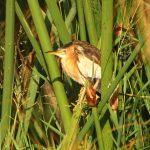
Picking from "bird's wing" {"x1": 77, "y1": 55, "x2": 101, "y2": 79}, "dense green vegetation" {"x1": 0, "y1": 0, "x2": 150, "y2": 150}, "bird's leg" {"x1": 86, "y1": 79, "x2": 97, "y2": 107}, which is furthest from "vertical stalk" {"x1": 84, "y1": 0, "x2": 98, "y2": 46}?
"bird's leg" {"x1": 86, "y1": 79, "x2": 97, "y2": 107}

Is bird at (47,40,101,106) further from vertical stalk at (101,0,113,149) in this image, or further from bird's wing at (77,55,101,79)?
vertical stalk at (101,0,113,149)

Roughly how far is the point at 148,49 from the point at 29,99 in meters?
0.58

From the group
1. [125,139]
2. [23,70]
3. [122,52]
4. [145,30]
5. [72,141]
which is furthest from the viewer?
[23,70]

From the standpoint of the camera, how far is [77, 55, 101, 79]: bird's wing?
197 centimetres

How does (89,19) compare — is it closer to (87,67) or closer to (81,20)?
(81,20)

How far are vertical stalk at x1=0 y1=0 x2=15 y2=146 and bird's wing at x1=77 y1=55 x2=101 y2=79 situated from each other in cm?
30

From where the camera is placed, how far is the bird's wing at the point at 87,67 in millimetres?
1971

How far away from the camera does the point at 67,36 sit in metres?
1.92

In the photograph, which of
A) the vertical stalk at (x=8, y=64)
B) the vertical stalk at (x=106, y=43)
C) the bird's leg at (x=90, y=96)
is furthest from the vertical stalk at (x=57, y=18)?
the bird's leg at (x=90, y=96)

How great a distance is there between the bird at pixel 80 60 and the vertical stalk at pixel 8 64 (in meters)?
0.19

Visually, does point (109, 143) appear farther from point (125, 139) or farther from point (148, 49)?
point (148, 49)

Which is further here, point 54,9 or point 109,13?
point 54,9

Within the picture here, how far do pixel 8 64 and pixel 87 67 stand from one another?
334 mm

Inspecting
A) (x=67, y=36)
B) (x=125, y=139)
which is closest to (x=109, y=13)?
(x=67, y=36)
